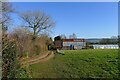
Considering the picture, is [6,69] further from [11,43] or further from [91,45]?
[91,45]

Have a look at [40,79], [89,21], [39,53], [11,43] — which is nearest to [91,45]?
[39,53]

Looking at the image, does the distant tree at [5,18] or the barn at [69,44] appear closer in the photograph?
the distant tree at [5,18]

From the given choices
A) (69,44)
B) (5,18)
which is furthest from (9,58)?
(69,44)

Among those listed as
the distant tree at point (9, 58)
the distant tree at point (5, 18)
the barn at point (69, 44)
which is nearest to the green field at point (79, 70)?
the distant tree at point (5, 18)

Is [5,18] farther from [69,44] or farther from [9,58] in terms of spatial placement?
[69,44]

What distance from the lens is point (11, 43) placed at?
3.37 m

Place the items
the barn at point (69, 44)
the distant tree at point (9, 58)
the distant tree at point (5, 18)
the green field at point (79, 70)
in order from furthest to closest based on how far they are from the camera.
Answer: the barn at point (69, 44) < the green field at point (79, 70) < the distant tree at point (5, 18) < the distant tree at point (9, 58)

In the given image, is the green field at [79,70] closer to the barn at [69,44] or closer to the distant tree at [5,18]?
the distant tree at [5,18]

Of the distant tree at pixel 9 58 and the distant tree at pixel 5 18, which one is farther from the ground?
the distant tree at pixel 5 18

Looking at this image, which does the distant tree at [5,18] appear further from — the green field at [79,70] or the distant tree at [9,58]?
the green field at [79,70]

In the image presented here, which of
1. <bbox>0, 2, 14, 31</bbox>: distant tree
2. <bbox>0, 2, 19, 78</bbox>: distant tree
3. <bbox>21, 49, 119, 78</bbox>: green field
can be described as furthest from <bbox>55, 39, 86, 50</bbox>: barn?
<bbox>0, 2, 19, 78</bbox>: distant tree

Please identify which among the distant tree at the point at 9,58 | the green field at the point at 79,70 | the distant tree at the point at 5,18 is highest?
the distant tree at the point at 5,18

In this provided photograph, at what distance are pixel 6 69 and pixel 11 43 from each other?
0.44 m

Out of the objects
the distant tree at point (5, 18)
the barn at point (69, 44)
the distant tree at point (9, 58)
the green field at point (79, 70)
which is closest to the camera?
the distant tree at point (9, 58)
